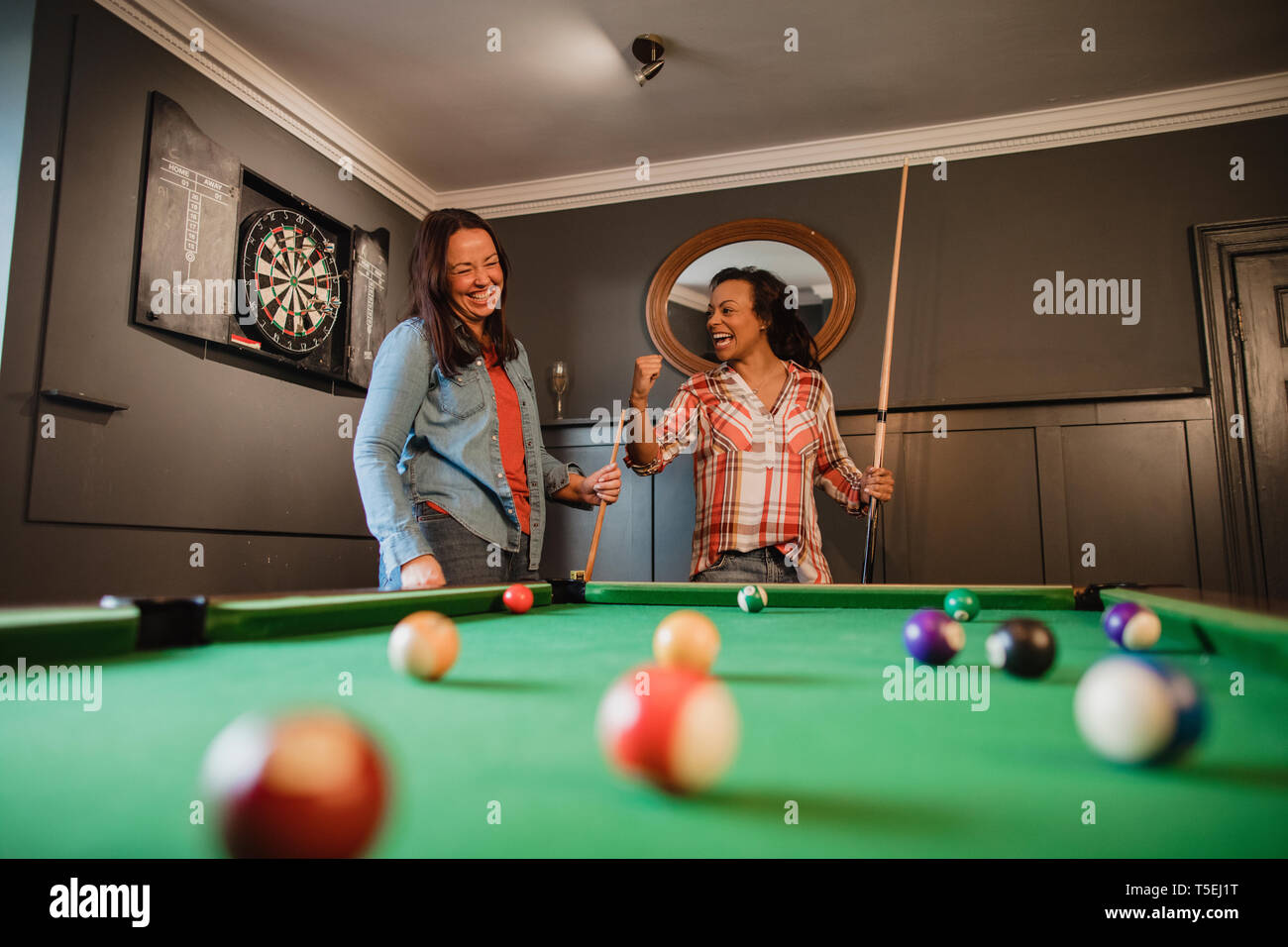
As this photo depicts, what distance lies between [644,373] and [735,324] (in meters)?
0.77

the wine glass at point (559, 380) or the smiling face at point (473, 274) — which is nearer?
the smiling face at point (473, 274)

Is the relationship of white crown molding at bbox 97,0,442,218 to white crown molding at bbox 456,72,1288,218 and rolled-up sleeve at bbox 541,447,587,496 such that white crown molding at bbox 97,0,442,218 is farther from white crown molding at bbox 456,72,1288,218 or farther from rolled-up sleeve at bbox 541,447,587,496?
rolled-up sleeve at bbox 541,447,587,496

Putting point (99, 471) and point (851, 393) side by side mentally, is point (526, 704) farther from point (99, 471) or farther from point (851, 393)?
point (851, 393)

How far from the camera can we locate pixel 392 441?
6.48ft

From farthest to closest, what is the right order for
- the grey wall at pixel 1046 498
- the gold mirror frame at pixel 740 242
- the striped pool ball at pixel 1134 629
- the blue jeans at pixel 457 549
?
the gold mirror frame at pixel 740 242, the grey wall at pixel 1046 498, the blue jeans at pixel 457 549, the striped pool ball at pixel 1134 629

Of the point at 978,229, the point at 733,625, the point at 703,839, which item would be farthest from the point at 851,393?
the point at 703,839

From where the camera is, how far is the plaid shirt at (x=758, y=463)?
9.65ft

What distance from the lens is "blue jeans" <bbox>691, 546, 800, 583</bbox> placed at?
2.91m

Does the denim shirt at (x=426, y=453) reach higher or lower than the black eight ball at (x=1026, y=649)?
higher

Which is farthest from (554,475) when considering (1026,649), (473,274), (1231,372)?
(1231,372)

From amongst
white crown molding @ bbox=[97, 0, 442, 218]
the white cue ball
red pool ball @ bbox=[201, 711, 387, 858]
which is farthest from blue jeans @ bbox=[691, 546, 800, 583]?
white crown molding @ bbox=[97, 0, 442, 218]

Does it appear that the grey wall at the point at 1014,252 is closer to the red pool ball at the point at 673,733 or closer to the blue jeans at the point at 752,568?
the blue jeans at the point at 752,568

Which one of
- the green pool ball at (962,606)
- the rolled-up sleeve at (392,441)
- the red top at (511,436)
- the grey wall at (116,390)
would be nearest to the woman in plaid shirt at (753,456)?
the red top at (511,436)

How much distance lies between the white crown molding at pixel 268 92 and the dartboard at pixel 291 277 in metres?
0.45
